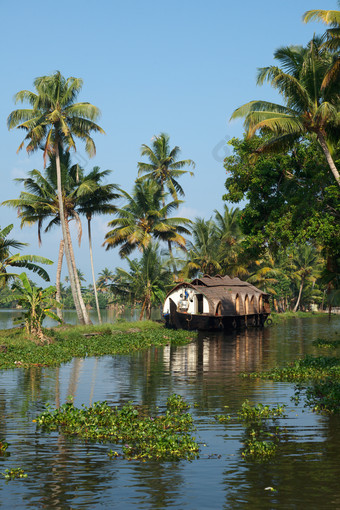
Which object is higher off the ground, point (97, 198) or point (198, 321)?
point (97, 198)

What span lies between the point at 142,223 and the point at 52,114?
48.6 ft

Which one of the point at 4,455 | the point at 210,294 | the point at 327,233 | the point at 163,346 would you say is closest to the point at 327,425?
the point at 4,455

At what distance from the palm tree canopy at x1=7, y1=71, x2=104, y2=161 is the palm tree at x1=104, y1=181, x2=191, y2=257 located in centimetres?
981

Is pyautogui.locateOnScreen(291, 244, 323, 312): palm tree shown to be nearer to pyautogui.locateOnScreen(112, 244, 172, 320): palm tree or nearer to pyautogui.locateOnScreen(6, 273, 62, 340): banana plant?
pyautogui.locateOnScreen(112, 244, 172, 320): palm tree

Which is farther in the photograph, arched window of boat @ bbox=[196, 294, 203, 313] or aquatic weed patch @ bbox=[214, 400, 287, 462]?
arched window of boat @ bbox=[196, 294, 203, 313]

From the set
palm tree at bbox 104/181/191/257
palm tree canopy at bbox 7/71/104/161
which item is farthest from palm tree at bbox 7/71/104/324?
palm tree at bbox 104/181/191/257

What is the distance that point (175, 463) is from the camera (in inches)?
369

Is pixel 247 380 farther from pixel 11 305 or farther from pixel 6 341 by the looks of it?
pixel 11 305

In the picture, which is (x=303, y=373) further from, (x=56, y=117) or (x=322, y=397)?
(x=56, y=117)

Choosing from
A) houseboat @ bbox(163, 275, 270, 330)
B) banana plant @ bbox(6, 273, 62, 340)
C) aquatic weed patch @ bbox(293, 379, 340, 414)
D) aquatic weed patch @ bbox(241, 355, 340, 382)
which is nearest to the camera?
aquatic weed patch @ bbox(293, 379, 340, 414)

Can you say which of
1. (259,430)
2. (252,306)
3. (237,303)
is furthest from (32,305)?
(252,306)

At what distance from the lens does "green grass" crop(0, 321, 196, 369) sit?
908 inches

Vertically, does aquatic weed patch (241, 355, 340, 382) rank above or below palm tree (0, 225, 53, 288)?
below

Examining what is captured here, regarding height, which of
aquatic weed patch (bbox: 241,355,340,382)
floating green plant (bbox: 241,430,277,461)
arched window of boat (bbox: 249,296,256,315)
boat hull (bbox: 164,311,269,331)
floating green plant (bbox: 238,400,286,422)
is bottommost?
floating green plant (bbox: 241,430,277,461)
